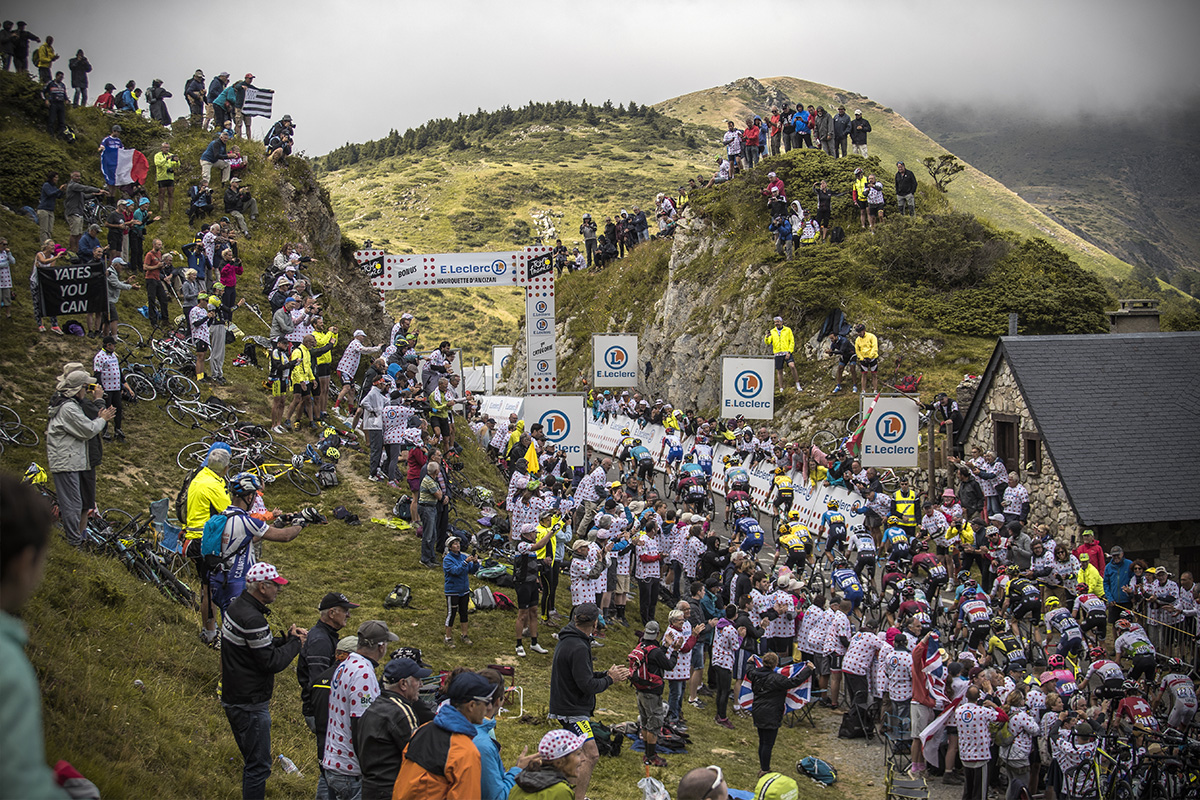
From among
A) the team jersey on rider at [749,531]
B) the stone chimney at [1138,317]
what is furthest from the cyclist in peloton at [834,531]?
the stone chimney at [1138,317]

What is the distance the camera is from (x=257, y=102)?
33.8 meters

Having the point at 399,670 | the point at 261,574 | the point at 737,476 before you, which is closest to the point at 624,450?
the point at 737,476

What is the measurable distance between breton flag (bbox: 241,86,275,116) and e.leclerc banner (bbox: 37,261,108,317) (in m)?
17.5

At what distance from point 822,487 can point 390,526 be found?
11412 millimetres

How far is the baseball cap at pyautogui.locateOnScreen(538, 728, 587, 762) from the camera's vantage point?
5.81 m

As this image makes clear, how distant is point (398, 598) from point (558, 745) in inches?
360

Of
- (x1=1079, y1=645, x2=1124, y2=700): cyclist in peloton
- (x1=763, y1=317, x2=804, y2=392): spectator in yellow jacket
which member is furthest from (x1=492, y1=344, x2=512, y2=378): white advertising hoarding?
(x1=1079, y1=645, x2=1124, y2=700): cyclist in peloton

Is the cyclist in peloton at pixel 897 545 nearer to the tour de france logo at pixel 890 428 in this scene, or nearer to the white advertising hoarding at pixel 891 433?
the white advertising hoarding at pixel 891 433

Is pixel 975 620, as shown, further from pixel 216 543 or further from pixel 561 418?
pixel 216 543

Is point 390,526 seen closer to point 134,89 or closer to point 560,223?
point 134,89

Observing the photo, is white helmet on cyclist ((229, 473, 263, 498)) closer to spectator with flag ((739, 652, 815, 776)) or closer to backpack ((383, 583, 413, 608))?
backpack ((383, 583, 413, 608))

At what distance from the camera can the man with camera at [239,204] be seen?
100ft

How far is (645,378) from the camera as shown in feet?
161

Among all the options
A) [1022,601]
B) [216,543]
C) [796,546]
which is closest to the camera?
[216,543]
